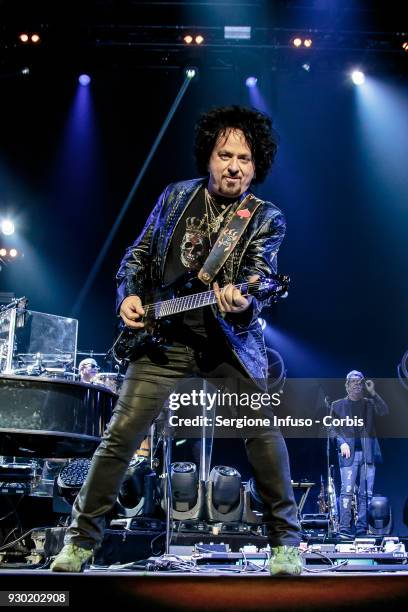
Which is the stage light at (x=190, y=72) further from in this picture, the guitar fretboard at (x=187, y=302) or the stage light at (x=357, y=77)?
the guitar fretboard at (x=187, y=302)

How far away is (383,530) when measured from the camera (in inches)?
412

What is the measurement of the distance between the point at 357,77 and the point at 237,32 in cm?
281

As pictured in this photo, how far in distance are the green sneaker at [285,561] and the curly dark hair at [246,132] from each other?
2.08 meters

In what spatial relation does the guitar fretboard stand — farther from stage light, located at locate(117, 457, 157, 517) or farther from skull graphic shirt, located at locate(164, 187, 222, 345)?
stage light, located at locate(117, 457, 157, 517)

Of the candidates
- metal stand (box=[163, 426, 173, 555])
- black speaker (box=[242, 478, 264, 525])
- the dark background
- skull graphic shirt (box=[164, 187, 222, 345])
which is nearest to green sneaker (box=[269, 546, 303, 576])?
skull graphic shirt (box=[164, 187, 222, 345])

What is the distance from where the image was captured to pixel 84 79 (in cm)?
1381

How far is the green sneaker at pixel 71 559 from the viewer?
2.80 m

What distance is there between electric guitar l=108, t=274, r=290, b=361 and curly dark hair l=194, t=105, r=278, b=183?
2.72 ft

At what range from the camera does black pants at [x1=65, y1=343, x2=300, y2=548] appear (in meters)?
3.07

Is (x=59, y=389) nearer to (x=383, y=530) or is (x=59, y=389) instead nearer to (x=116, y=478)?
(x=116, y=478)

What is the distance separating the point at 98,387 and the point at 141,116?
11.3 metres

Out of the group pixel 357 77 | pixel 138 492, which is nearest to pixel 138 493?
pixel 138 492

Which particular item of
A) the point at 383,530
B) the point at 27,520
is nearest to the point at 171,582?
the point at 27,520

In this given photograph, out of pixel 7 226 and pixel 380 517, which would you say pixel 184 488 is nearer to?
pixel 380 517
